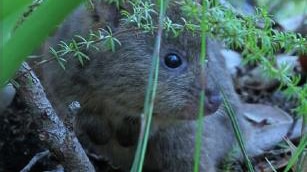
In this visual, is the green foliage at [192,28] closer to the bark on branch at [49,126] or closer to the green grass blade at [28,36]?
the green grass blade at [28,36]

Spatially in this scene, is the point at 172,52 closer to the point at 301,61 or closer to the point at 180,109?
the point at 180,109

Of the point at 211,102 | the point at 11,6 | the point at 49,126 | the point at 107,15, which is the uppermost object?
the point at 107,15

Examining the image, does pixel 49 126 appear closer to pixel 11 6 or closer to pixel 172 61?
pixel 172 61

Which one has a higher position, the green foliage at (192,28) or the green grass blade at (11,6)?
the green grass blade at (11,6)

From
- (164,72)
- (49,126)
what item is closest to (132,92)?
(164,72)

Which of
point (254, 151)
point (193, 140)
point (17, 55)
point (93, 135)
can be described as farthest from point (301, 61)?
point (17, 55)

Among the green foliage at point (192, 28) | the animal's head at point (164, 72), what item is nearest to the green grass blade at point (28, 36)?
the green foliage at point (192, 28)
